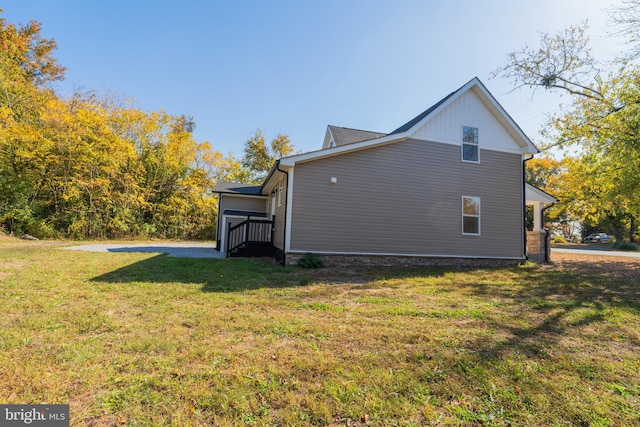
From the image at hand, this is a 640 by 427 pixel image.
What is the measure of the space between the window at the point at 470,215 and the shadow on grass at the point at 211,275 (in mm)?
5764

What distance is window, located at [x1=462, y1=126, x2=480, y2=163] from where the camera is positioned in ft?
32.0

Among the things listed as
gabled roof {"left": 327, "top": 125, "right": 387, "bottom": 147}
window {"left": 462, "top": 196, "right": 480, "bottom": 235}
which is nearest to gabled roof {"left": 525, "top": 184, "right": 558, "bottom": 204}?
window {"left": 462, "top": 196, "right": 480, "bottom": 235}

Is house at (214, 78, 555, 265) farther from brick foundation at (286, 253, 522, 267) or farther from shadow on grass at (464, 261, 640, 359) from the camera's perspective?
shadow on grass at (464, 261, 640, 359)

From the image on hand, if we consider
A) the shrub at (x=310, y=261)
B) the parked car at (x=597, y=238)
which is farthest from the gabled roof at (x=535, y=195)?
the parked car at (x=597, y=238)

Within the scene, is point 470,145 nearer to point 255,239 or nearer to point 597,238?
point 255,239

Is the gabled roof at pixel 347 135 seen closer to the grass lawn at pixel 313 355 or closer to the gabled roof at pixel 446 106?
the gabled roof at pixel 446 106

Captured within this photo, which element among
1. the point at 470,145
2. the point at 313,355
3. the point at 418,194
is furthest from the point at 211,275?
the point at 470,145

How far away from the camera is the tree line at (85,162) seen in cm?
1473

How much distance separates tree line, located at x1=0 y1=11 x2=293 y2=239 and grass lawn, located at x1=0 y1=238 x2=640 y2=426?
1243 centimetres

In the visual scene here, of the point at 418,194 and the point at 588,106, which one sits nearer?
the point at 418,194

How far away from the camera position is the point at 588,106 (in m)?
12.1

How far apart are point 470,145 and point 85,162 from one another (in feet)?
60.1

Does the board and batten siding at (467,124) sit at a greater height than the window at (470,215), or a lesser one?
greater

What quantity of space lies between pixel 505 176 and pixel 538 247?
4.04m
